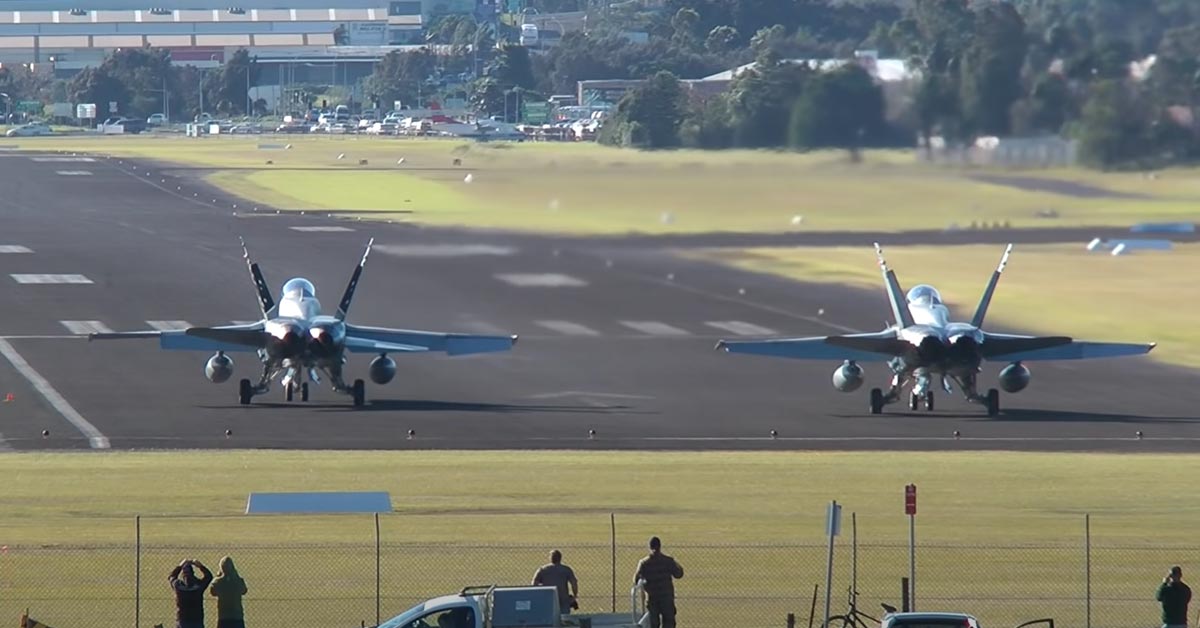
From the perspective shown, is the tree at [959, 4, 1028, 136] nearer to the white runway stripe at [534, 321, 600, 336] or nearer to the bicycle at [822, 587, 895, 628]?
the white runway stripe at [534, 321, 600, 336]

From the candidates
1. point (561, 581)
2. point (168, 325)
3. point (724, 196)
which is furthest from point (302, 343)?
point (724, 196)

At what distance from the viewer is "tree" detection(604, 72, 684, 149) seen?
84188 mm

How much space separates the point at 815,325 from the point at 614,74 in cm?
8688

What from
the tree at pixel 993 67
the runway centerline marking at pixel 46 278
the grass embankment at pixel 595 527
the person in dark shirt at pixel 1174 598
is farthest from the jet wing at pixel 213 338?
the person in dark shirt at pixel 1174 598

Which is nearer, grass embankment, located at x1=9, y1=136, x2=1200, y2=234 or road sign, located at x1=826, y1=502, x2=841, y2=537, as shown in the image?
road sign, located at x1=826, y1=502, x2=841, y2=537

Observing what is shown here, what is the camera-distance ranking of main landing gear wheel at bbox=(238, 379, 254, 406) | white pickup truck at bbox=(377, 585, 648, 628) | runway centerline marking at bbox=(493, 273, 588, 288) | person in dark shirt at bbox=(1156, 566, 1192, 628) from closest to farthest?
white pickup truck at bbox=(377, 585, 648, 628) < person in dark shirt at bbox=(1156, 566, 1192, 628) < main landing gear wheel at bbox=(238, 379, 254, 406) < runway centerline marking at bbox=(493, 273, 588, 288)

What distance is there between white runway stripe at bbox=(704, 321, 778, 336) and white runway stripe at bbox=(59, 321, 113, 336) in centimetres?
2064

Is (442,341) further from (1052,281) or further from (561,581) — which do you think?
(1052,281)

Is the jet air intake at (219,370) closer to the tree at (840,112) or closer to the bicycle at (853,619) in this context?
the tree at (840,112)

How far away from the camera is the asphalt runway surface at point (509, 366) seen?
55875mm

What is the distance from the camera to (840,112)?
70625 mm

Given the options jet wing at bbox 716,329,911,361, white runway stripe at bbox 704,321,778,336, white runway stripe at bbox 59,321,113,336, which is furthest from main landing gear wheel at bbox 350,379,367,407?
white runway stripe at bbox 704,321,778,336

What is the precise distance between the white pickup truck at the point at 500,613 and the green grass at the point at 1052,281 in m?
48.5

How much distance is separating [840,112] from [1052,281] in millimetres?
27499
